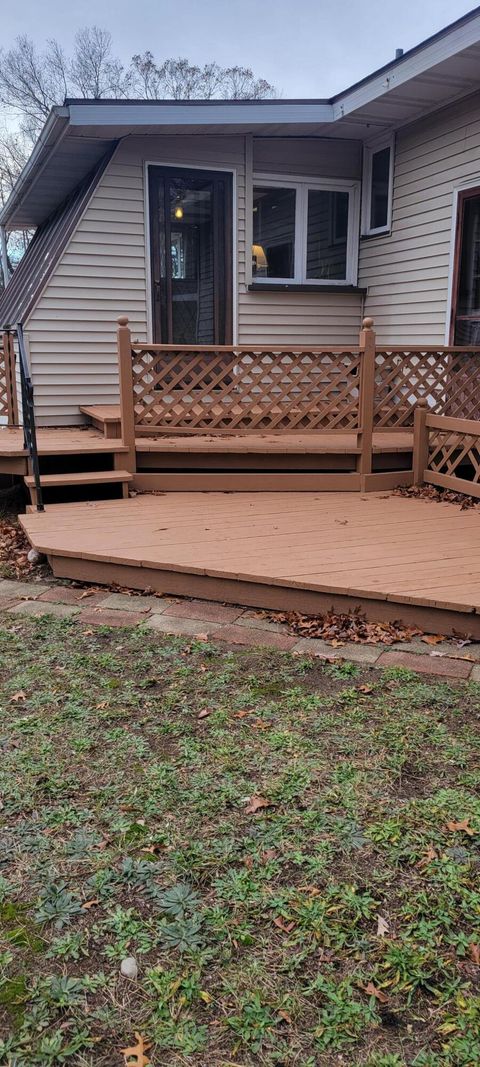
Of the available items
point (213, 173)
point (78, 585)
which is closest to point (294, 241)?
point (213, 173)

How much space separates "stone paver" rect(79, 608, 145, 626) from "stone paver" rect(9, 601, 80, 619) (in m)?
0.08

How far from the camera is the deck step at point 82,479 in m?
5.39

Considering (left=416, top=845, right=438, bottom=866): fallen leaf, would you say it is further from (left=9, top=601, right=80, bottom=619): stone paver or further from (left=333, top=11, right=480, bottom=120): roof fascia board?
(left=333, top=11, right=480, bottom=120): roof fascia board

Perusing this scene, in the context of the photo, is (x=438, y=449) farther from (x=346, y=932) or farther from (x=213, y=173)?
(x=346, y=932)

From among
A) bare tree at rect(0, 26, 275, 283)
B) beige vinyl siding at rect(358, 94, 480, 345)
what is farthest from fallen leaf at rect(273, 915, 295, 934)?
bare tree at rect(0, 26, 275, 283)

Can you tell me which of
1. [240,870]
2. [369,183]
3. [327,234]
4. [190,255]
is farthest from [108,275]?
[240,870]

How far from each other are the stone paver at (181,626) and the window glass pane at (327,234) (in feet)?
17.6

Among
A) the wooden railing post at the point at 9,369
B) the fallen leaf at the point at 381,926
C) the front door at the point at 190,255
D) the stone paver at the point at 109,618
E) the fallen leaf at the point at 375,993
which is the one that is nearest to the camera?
the fallen leaf at the point at 375,993

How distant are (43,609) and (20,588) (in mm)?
407

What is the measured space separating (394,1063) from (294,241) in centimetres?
760

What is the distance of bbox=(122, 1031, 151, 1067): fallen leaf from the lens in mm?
1437

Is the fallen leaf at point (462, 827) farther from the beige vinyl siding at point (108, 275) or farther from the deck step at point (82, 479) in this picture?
the beige vinyl siding at point (108, 275)

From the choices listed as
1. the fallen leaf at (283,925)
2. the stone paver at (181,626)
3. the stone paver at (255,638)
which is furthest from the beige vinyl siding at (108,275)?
the fallen leaf at (283,925)

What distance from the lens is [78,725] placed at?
2.70 meters
